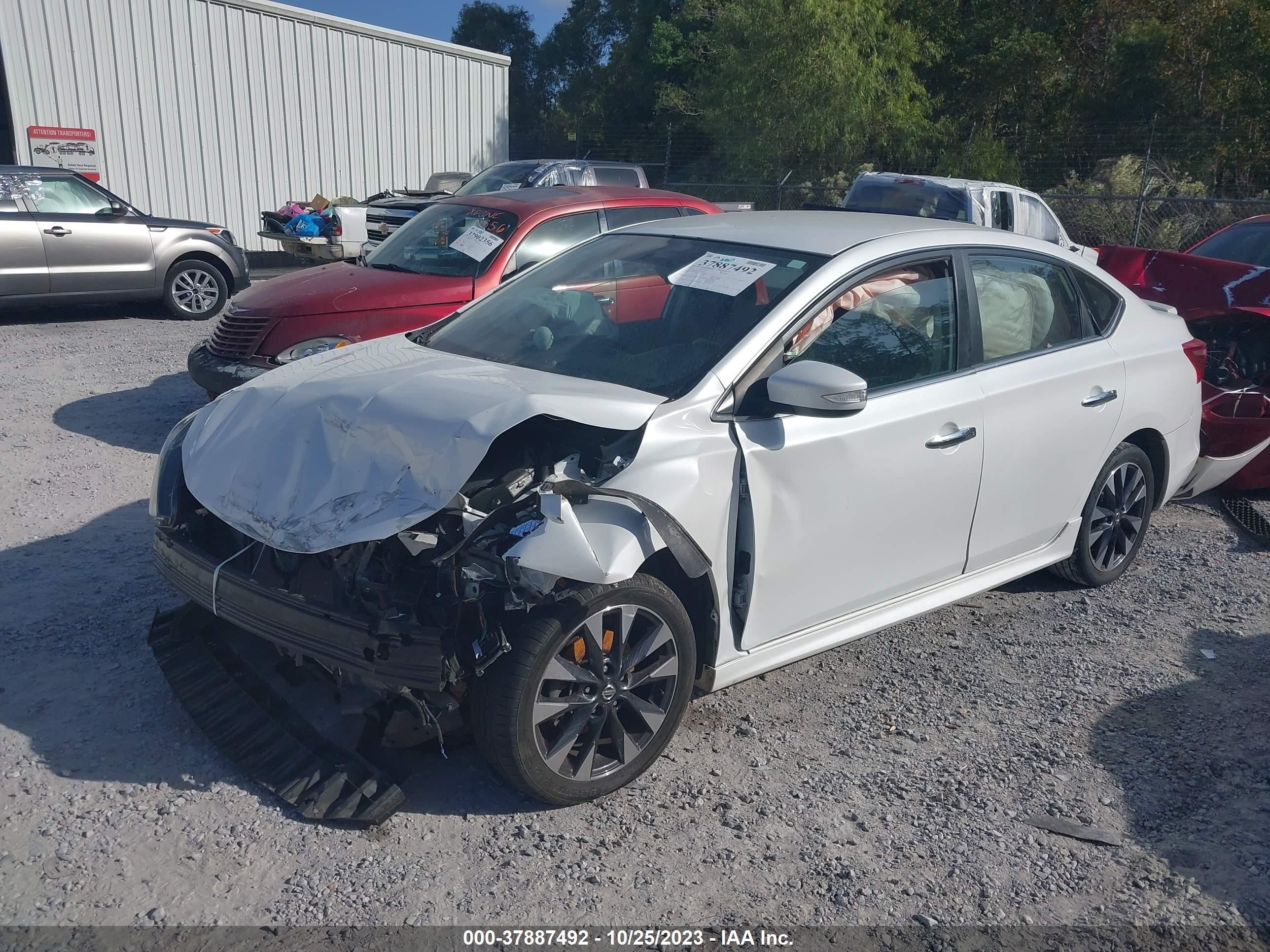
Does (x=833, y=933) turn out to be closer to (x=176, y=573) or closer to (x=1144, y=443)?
(x=176, y=573)

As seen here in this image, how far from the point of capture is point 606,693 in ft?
10.9

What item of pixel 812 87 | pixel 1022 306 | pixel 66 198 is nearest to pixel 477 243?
pixel 1022 306

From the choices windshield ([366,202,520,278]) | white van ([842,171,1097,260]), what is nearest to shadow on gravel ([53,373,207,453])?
windshield ([366,202,520,278])

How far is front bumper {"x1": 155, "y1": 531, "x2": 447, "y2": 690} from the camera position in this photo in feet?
9.91

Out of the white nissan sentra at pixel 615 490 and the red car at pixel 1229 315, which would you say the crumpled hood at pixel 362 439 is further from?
the red car at pixel 1229 315

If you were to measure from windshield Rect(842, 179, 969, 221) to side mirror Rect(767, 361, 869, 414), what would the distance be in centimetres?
817

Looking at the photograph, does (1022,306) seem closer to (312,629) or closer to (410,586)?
(410,586)

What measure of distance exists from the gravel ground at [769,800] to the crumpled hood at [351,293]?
91.2 inches

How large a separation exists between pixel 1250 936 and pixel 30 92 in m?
17.4

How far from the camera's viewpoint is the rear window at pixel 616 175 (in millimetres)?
15719

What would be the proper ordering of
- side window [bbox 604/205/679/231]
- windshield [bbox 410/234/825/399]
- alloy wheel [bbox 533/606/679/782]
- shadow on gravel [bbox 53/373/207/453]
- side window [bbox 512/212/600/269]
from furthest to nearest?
side window [bbox 604/205/679/231] → side window [bbox 512/212/600/269] → shadow on gravel [bbox 53/373/207/453] → windshield [bbox 410/234/825/399] → alloy wheel [bbox 533/606/679/782]

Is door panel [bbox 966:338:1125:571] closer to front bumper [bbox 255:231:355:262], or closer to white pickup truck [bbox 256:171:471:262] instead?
white pickup truck [bbox 256:171:471:262]

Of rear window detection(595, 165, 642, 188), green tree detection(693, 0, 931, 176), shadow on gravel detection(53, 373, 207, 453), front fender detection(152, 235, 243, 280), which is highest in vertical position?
green tree detection(693, 0, 931, 176)

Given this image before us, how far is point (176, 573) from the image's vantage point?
11.9ft
